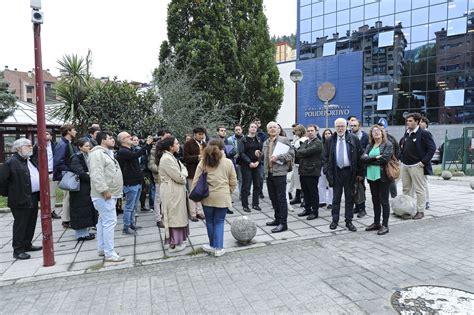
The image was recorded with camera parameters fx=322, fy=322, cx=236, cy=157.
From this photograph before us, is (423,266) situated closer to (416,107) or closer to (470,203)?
(470,203)

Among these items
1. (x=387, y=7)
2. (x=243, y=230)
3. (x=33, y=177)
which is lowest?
(x=243, y=230)

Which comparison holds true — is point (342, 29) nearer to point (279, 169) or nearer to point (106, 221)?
point (279, 169)

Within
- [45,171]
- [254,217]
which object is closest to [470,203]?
[254,217]

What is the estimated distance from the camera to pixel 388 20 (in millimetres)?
30828

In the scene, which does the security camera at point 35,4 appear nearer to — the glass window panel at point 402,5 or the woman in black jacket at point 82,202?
the woman in black jacket at point 82,202

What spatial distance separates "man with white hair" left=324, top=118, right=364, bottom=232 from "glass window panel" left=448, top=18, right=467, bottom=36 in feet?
94.1

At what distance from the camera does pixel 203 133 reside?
6727 millimetres

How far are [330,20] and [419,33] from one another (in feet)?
29.8

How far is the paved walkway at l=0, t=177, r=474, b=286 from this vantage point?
4441 mm

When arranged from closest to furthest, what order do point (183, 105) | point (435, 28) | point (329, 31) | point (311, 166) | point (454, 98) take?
point (311, 166) < point (183, 105) < point (454, 98) < point (435, 28) < point (329, 31)

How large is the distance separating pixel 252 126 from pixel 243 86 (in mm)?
6264

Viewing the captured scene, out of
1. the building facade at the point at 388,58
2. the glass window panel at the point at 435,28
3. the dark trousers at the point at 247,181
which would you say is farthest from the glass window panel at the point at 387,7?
the dark trousers at the point at 247,181

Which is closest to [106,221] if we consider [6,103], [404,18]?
[6,103]

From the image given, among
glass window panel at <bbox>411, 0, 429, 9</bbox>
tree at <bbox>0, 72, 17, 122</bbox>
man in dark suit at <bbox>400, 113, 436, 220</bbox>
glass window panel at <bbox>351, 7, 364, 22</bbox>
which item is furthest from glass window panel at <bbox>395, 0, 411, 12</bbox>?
tree at <bbox>0, 72, 17, 122</bbox>
